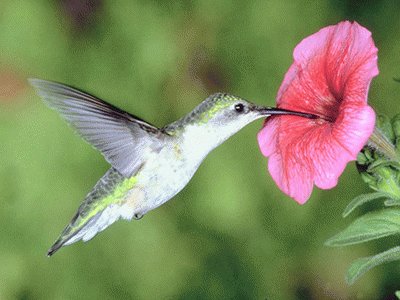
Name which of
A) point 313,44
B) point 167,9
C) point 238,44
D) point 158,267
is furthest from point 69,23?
point 313,44

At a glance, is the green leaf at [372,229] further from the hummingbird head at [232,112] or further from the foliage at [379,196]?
the hummingbird head at [232,112]

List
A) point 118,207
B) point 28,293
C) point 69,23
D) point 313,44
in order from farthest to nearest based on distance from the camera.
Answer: point 69,23 → point 28,293 → point 118,207 → point 313,44

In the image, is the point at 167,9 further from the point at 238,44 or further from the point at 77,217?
the point at 77,217

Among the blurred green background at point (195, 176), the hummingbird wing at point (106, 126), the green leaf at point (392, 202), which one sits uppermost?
the hummingbird wing at point (106, 126)

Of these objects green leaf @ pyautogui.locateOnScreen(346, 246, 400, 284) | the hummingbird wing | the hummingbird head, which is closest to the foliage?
green leaf @ pyautogui.locateOnScreen(346, 246, 400, 284)

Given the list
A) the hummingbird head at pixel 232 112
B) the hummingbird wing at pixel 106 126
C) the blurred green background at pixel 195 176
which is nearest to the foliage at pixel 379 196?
the hummingbird head at pixel 232 112

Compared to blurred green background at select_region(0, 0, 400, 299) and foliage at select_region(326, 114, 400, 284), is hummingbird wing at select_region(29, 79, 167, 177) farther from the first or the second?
blurred green background at select_region(0, 0, 400, 299)
